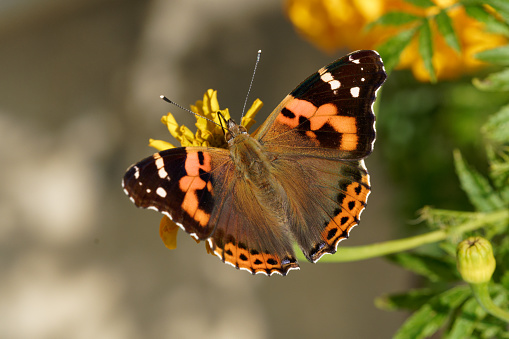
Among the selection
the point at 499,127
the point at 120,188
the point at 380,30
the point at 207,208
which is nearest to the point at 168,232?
the point at 207,208

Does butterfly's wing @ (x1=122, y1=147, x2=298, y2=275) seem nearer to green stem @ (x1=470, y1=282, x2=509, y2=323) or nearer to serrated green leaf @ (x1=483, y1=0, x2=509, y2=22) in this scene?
green stem @ (x1=470, y1=282, x2=509, y2=323)

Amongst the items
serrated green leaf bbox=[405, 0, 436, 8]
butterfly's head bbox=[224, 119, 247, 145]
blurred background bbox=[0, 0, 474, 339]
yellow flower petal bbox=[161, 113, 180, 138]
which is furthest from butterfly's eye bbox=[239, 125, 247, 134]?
blurred background bbox=[0, 0, 474, 339]

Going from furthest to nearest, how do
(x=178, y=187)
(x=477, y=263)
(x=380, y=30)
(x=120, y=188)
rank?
1. (x=120, y=188)
2. (x=380, y=30)
3. (x=178, y=187)
4. (x=477, y=263)

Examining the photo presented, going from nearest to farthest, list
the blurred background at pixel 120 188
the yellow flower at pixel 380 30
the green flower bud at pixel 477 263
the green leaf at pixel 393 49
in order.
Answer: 1. the green flower bud at pixel 477 263
2. the green leaf at pixel 393 49
3. the yellow flower at pixel 380 30
4. the blurred background at pixel 120 188

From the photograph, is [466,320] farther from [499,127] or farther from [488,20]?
[488,20]

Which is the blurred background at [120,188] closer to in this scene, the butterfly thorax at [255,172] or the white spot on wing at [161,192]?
the butterfly thorax at [255,172]

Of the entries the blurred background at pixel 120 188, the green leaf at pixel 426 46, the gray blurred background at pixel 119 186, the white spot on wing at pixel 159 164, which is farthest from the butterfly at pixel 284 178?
the gray blurred background at pixel 119 186
